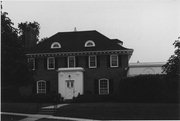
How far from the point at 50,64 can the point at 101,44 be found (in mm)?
6103

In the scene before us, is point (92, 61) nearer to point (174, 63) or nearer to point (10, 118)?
point (174, 63)

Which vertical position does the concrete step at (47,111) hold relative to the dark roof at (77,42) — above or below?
below

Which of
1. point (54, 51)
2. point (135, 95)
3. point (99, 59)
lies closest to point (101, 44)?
point (99, 59)

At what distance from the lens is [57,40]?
47625 millimetres

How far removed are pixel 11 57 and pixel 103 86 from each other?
18.4 m

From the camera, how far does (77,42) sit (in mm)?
46688

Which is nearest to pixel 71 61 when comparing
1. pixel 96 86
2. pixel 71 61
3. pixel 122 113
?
pixel 71 61

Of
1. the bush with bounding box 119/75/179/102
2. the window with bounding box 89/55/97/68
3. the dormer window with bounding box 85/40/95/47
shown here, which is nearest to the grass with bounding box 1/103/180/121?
the bush with bounding box 119/75/179/102

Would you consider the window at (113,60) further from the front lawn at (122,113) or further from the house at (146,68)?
the front lawn at (122,113)

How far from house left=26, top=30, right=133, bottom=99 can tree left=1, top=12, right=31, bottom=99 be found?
50.1 ft

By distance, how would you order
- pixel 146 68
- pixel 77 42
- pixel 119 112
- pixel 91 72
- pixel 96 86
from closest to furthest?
pixel 119 112
pixel 96 86
pixel 91 72
pixel 77 42
pixel 146 68

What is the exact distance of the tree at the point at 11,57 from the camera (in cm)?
2648

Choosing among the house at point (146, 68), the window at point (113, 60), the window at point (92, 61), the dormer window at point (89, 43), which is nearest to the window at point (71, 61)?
the window at point (92, 61)

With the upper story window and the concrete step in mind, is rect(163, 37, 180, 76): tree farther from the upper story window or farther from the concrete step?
the upper story window
